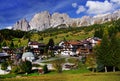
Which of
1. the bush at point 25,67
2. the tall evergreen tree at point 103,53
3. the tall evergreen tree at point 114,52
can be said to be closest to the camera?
the tall evergreen tree at point 114,52

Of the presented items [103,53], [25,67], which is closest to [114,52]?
[103,53]

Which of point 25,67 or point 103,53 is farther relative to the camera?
point 25,67

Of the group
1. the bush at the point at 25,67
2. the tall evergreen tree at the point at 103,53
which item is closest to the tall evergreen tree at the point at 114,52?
the tall evergreen tree at the point at 103,53

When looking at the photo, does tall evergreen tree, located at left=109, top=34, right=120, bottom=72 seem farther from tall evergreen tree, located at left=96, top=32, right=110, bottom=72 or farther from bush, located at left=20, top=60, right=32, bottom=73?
bush, located at left=20, top=60, right=32, bottom=73

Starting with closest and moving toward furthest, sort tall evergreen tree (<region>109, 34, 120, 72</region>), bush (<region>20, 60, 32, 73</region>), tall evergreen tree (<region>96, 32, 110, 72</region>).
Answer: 1. tall evergreen tree (<region>109, 34, 120, 72</region>)
2. tall evergreen tree (<region>96, 32, 110, 72</region>)
3. bush (<region>20, 60, 32, 73</region>)

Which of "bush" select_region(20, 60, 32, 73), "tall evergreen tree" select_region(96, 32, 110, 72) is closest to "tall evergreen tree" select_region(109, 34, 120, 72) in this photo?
"tall evergreen tree" select_region(96, 32, 110, 72)

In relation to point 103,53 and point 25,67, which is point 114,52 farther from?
point 25,67

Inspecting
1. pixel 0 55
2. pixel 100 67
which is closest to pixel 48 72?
pixel 100 67

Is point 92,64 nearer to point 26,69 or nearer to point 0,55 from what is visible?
point 26,69

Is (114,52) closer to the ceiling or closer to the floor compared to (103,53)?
closer to the ceiling

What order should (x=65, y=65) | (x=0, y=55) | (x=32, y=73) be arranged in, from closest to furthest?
(x=32, y=73) → (x=65, y=65) → (x=0, y=55)

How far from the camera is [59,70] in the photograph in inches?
4705

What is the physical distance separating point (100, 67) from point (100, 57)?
4300 mm

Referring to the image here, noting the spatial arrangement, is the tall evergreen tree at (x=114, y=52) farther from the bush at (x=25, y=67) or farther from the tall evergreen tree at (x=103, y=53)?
the bush at (x=25, y=67)
